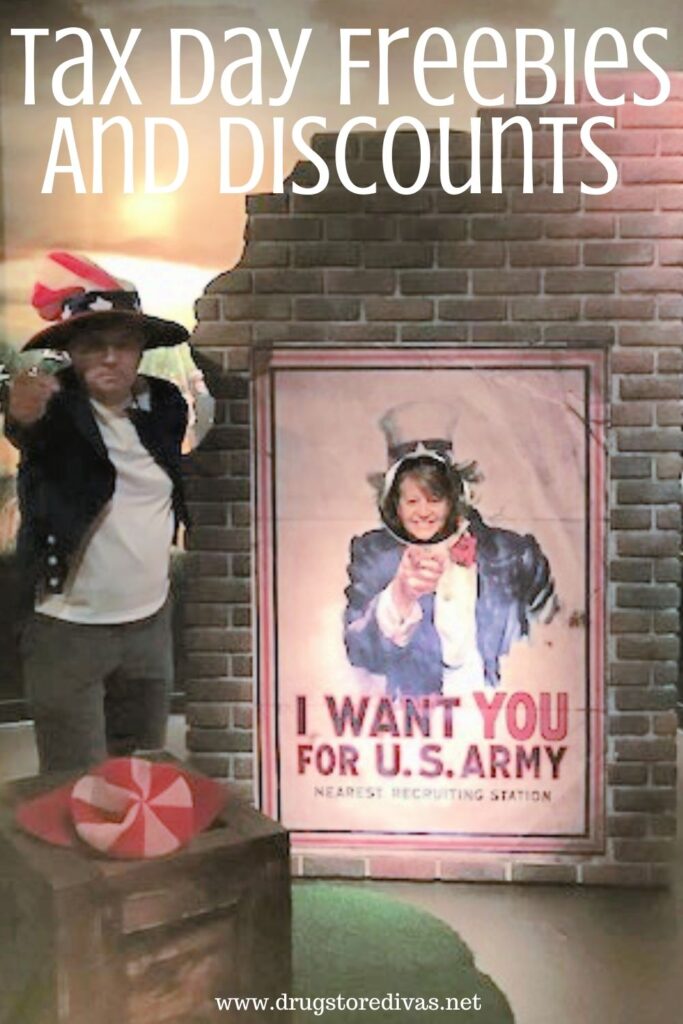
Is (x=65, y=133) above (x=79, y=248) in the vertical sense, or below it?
above

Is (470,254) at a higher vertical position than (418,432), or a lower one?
higher

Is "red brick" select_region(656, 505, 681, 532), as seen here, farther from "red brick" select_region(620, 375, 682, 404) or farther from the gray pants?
the gray pants

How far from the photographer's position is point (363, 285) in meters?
1.01

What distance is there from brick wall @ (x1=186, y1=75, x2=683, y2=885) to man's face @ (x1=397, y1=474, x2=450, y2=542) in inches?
5.2

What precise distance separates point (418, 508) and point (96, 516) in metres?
0.30

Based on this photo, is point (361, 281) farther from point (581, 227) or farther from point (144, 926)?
point (144, 926)

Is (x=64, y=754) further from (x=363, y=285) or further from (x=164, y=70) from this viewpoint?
(x=164, y=70)

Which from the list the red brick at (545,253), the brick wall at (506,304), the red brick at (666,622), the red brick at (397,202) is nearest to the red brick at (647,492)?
the brick wall at (506,304)

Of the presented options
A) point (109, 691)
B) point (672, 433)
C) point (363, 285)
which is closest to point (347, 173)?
point (363, 285)

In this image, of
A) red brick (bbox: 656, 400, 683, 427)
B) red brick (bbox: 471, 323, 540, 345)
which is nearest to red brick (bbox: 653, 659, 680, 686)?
red brick (bbox: 656, 400, 683, 427)

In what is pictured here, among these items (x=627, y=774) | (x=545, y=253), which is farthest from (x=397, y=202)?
(x=627, y=774)

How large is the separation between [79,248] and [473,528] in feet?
1.45

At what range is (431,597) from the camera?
3.43 ft

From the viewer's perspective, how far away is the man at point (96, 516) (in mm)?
1019
